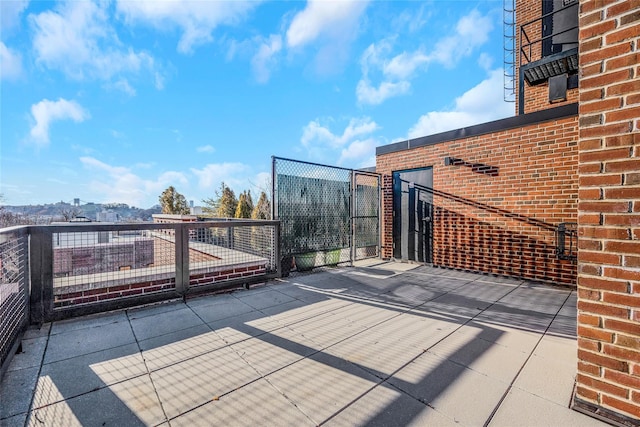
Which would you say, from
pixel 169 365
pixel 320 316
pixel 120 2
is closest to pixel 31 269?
pixel 169 365

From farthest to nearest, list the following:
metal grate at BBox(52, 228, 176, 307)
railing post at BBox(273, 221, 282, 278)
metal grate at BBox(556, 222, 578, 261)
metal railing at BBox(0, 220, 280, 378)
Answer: railing post at BBox(273, 221, 282, 278)
metal grate at BBox(556, 222, 578, 261)
metal grate at BBox(52, 228, 176, 307)
metal railing at BBox(0, 220, 280, 378)

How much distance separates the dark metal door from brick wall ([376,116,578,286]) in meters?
0.17

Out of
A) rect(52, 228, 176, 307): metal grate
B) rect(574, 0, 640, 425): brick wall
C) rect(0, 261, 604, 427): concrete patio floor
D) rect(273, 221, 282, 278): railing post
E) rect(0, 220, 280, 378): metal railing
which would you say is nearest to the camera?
rect(574, 0, 640, 425): brick wall

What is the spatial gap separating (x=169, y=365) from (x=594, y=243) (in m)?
2.87

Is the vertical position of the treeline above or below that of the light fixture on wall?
below

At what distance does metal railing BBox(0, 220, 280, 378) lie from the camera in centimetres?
233

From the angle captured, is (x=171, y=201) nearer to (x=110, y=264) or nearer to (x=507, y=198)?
(x=110, y=264)

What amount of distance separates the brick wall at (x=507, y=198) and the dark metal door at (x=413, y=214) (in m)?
0.17

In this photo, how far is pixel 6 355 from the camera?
189 centimetres

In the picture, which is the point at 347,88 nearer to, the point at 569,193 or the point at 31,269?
the point at 569,193

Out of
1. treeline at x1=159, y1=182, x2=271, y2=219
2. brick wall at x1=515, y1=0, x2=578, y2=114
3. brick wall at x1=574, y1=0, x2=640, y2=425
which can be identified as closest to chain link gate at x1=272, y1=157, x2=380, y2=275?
brick wall at x1=574, y1=0, x2=640, y2=425

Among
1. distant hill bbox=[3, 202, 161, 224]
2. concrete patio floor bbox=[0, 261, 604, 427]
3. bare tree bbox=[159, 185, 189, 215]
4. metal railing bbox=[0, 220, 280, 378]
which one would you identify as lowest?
concrete patio floor bbox=[0, 261, 604, 427]

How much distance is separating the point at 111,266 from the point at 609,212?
15.4 feet

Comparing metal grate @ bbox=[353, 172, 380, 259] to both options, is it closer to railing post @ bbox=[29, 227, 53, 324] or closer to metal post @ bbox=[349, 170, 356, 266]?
metal post @ bbox=[349, 170, 356, 266]
